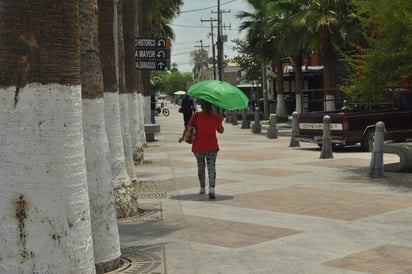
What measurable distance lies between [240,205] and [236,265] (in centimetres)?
354

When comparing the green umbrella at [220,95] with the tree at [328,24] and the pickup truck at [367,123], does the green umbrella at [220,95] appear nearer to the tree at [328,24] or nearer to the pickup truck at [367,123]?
the pickup truck at [367,123]

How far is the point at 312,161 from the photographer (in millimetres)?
16031

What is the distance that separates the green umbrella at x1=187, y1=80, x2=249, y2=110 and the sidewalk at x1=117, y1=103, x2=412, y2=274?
1585 millimetres

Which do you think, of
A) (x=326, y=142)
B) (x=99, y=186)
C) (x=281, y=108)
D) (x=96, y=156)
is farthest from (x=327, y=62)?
(x=99, y=186)

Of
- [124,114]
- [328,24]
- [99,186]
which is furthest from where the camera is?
[328,24]

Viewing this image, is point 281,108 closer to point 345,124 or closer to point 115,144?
point 345,124

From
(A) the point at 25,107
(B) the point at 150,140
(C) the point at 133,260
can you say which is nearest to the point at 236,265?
(C) the point at 133,260

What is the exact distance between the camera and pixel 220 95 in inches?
397

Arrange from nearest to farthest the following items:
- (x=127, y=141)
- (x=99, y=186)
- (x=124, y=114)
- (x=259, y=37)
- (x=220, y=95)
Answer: (x=99, y=186) → (x=220, y=95) → (x=127, y=141) → (x=124, y=114) → (x=259, y=37)

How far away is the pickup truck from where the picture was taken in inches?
688

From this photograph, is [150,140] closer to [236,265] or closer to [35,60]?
[236,265]

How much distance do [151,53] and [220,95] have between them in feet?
17.8

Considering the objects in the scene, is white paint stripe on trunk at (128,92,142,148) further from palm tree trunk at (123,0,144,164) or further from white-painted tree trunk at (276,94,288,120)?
white-painted tree trunk at (276,94,288,120)

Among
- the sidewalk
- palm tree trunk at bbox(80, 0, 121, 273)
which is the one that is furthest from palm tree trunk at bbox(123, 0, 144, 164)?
palm tree trunk at bbox(80, 0, 121, 273)
